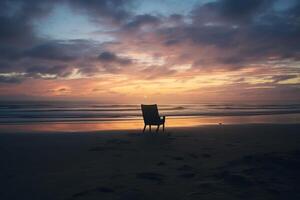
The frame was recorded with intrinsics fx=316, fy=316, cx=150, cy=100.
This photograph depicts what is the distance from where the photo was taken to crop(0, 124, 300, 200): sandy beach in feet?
16.4

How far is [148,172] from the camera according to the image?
630cm

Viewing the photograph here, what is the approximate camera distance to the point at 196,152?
8.62 metres

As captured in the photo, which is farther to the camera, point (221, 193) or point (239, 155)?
point (239, 155)

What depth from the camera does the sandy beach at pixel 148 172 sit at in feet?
16.4

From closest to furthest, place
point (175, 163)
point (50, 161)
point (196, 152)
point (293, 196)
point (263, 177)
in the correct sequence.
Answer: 1. point (293, 196)
2. point (263, 177)
3. point (175, 163)
4. point (50, 161)
5. point (196, 152)

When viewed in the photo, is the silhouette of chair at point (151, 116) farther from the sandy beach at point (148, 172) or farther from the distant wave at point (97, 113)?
the distant wave at point (97, 113)

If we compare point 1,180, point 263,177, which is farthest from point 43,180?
point 263,177

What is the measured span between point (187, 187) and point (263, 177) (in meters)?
1.48

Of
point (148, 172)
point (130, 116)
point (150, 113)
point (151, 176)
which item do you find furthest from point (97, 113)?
point (151, 176)

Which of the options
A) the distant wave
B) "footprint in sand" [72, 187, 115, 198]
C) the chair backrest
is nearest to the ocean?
the distant wave

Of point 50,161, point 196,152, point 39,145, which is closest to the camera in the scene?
point 50,161

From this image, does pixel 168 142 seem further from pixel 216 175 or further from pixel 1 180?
pixel 1 180

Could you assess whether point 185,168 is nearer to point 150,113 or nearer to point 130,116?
point 150,113

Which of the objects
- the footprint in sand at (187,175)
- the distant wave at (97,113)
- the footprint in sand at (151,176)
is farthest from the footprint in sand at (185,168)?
the distant wave at (97,113)
